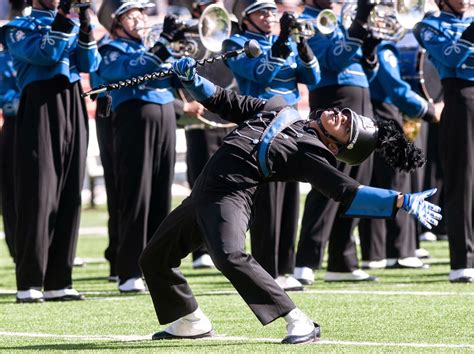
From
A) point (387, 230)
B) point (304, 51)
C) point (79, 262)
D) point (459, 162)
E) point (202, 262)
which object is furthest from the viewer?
point (79, 262)

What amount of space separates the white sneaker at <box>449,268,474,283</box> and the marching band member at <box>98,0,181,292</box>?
2219 mm

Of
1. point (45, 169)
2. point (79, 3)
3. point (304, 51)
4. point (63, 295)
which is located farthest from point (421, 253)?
point (79, 3)

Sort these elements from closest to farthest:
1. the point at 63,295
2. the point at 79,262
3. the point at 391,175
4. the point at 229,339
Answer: the point at 229,339 → the point at 63,295 → the point at 391,175 → the point at 79,262

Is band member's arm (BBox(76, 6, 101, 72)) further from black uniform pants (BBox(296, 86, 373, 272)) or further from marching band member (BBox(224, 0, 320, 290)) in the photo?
black uniform pants (BBox(296, 86, 373, 272))

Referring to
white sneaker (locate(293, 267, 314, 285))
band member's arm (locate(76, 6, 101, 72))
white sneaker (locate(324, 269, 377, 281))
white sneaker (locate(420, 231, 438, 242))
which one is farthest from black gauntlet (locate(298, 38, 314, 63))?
white sneaker (locate(420, 231, 438, 242))

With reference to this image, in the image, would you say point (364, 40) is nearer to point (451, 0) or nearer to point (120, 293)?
point (451, 0)

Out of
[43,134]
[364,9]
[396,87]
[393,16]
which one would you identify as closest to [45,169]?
Answer: [43,134]

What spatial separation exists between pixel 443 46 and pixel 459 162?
87 cm

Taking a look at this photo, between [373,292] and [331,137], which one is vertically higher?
[331,137]

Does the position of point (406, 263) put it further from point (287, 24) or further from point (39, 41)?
point (39, 41)

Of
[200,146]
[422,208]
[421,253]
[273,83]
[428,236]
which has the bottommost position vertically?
[428,236]

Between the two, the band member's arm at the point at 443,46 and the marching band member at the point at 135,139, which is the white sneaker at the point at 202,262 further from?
the band member's arm at the point at 443,46

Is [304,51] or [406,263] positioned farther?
[406,263]

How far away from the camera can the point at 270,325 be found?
8.07 metres
